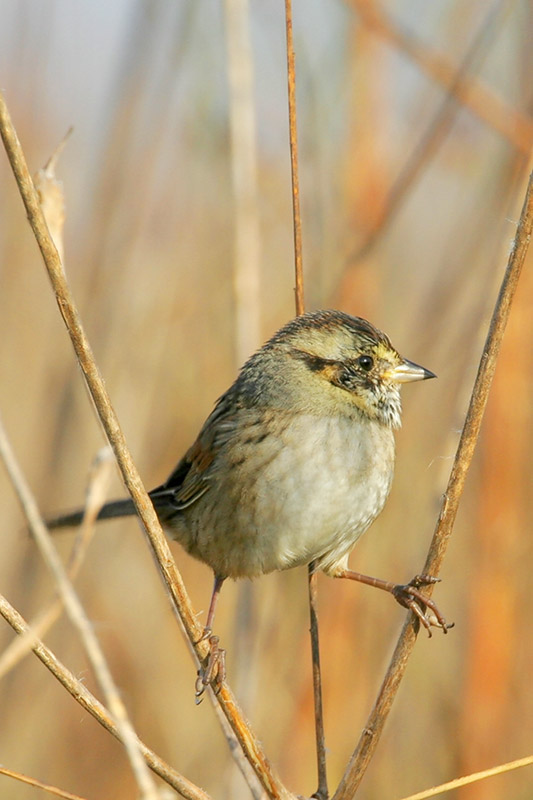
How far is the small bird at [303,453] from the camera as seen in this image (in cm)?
237

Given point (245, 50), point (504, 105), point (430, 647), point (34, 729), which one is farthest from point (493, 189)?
point (34, 729)

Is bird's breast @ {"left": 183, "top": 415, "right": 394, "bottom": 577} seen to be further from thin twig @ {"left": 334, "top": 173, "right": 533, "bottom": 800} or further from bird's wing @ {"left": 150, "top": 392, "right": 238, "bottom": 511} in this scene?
thin twig @ {"left": 334, "top": 173, "right": 533, "bottom": 800}

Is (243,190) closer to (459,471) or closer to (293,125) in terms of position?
(293,125)

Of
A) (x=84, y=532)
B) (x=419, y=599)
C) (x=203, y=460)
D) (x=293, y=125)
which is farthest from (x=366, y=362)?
(x=84, y=532)

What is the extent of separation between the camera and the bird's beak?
8.18ft

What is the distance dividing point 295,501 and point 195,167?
178cm

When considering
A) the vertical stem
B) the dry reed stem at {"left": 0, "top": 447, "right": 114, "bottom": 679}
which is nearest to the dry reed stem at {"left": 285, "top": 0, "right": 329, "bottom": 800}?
the vertical stem

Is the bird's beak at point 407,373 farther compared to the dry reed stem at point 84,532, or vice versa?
the bird's beak at point 407,373

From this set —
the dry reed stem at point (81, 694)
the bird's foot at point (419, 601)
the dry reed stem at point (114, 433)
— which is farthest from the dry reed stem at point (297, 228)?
the dry reed stem at point (81, 694)

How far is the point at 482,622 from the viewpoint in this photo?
3.32m

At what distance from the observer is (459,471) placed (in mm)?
1737

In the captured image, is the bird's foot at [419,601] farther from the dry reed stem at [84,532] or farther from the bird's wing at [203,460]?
the dry reed stem at [84,532]

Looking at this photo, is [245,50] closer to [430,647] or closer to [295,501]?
[295,501]

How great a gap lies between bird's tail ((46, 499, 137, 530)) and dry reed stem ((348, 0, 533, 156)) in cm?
156
